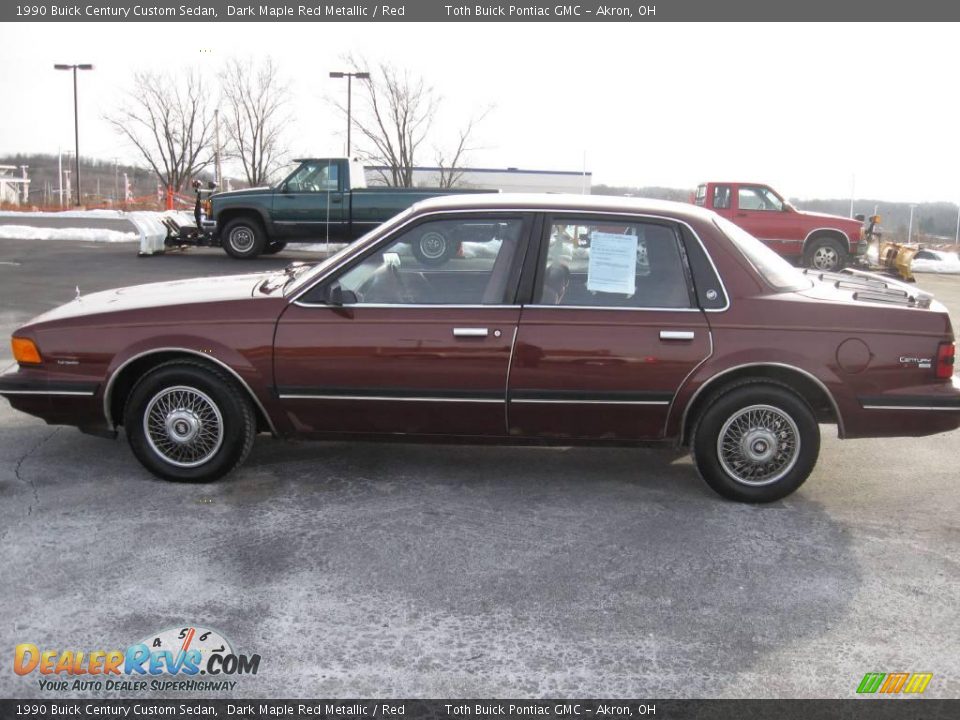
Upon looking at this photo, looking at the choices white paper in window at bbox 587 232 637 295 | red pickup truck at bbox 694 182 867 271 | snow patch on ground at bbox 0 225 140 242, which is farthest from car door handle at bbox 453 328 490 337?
snow patch on ground at bbox 0 225 140 242

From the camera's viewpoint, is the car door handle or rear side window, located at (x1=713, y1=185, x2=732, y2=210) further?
rear side window, located at (x1=713, y1=185, x2=732, y2=210)

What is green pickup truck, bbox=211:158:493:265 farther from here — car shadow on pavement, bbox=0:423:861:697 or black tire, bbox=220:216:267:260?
car shadow on pavement, bbox=0:423:861:697

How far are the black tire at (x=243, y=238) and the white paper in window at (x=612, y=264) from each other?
45.5 ft

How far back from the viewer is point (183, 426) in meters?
4.84

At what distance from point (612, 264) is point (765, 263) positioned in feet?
2.88

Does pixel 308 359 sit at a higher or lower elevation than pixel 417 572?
higher

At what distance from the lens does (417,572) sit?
3871 mm

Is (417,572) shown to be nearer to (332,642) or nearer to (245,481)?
(332,642)

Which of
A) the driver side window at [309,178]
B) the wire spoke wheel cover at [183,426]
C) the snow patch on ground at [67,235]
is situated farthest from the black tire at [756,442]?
the snow patch on ground at [67,235]

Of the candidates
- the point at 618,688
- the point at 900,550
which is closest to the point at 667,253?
the point at 900,550

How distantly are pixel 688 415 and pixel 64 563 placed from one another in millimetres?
3066

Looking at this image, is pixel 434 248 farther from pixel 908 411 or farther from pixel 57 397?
pixel 908 411

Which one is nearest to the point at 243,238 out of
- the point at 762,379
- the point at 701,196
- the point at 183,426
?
the point at 701,196

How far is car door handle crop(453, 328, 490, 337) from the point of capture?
4668 millimetres
